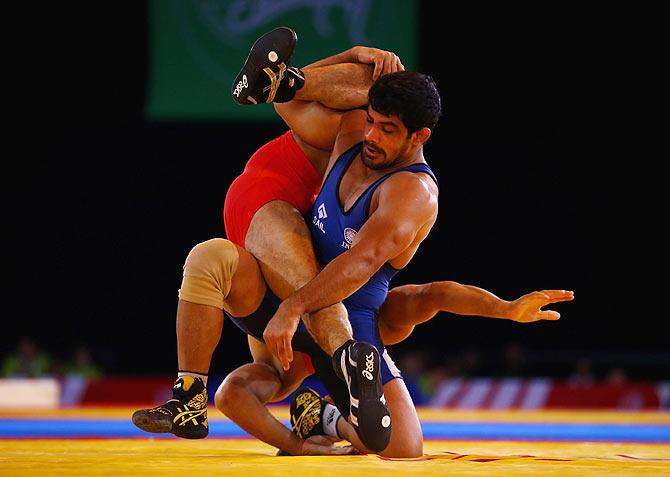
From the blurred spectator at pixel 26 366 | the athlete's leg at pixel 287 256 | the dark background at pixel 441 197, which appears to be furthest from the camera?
the dark background at pixel 441 197

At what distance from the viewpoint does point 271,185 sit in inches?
135

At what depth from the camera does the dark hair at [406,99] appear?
3.11 metres

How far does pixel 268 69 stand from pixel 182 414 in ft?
3.57

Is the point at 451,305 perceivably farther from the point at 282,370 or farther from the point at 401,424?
the point at 282,370

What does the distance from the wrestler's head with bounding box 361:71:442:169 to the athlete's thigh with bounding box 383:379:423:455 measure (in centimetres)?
72

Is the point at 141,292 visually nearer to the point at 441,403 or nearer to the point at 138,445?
the point at 441,403

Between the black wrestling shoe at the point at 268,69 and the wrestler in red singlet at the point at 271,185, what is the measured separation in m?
0.30

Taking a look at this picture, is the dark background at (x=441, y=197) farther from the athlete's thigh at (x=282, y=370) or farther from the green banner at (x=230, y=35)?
the athlete's thigh at (x=282, y=370)

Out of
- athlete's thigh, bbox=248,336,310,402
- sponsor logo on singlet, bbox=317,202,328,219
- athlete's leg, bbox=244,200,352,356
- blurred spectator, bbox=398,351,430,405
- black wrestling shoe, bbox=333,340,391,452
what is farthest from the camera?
blurred spectator, bbox=398,351,430,405

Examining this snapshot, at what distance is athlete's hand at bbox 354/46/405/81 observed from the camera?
11.4ft

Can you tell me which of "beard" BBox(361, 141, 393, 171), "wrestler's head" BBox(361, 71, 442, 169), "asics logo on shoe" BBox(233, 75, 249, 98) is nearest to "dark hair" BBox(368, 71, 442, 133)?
"wrestler's head" BBox(361, 71, 442, 169)

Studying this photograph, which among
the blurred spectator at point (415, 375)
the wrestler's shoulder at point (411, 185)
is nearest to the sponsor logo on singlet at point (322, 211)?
the wrestler's shoulder at point (411, 185)

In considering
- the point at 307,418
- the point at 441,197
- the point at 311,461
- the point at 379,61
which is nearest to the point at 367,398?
the point at 311,461

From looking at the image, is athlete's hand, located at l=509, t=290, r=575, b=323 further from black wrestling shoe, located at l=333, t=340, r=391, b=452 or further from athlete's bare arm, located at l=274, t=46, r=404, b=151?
athlete's bare arm, located at l=274, t=46, r=404, b=151
